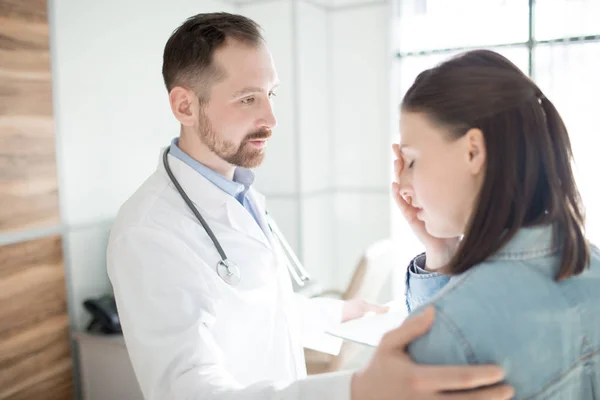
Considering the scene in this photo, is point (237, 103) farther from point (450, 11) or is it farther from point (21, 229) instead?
point (450, 11)

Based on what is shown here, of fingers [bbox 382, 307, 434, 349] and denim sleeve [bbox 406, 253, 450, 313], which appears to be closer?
fingers [bbox 382, 307, 434, 349]

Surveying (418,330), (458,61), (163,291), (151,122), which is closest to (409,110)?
(458,61)

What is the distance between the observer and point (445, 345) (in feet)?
2.25

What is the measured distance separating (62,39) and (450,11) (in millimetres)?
2327

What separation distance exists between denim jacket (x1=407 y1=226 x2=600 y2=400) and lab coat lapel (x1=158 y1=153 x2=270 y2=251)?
2.57ft

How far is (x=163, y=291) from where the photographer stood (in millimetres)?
1145

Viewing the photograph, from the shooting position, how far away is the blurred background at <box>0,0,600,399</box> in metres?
2.14

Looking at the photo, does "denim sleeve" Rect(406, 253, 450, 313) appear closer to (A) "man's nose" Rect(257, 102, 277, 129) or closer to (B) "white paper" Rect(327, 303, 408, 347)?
(B) "white paper" Rect(327, 303, 408, 347)

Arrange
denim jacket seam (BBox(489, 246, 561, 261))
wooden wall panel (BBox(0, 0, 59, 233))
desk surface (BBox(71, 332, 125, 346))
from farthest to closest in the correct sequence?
desk surface (BBox(71, 332, 125, 346))
wooden wall panel (BBox(0, 0, 59, 233))
denim jacket seam (BBox(489, 246, 561, 261))

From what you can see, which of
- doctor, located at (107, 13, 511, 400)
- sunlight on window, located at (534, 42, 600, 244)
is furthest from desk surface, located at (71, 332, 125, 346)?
sunlight on window, located at (534, 42, 600, 244)

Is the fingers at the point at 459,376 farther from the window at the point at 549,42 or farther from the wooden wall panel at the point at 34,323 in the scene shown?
the window at the point at 549,42

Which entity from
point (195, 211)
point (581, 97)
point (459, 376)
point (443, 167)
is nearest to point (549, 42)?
point (581, 97)

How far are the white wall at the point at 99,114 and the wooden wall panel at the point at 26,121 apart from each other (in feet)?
Answer: 0.21

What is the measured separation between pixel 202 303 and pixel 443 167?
24.3 inches
